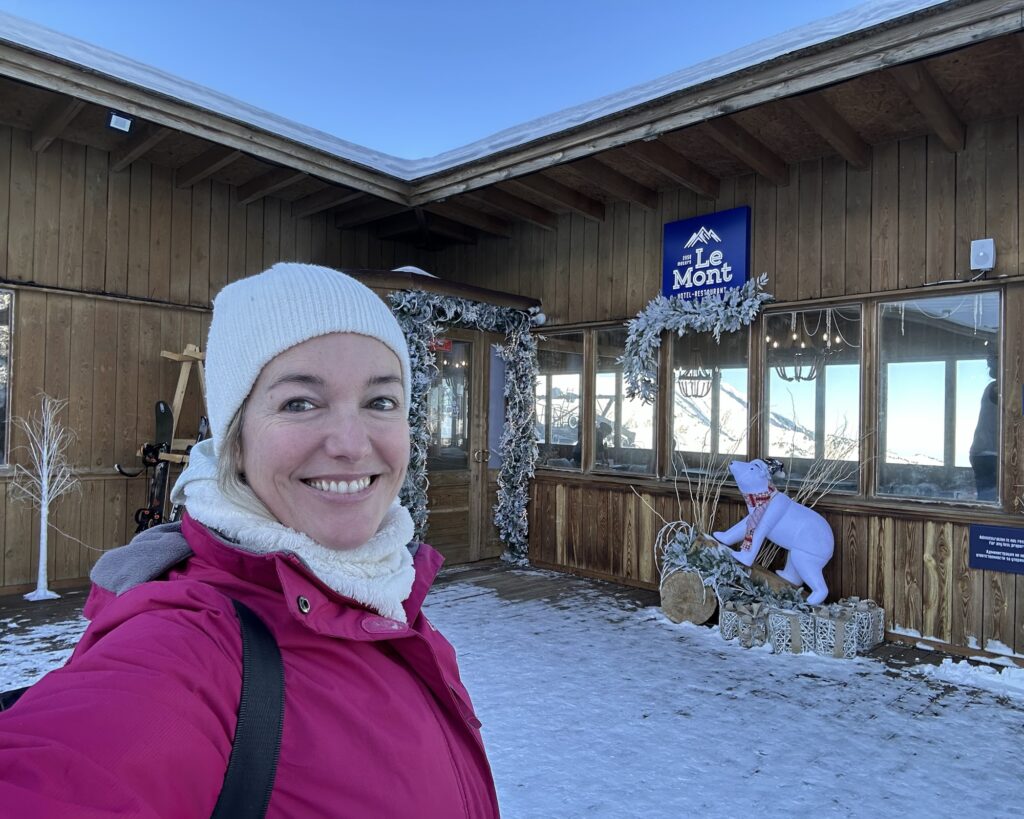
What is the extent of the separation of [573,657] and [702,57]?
3.64m

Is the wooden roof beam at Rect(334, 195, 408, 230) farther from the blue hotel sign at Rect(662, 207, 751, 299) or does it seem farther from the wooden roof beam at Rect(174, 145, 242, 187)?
the blue hotel sign at Rect(662, 207, 751, 299)

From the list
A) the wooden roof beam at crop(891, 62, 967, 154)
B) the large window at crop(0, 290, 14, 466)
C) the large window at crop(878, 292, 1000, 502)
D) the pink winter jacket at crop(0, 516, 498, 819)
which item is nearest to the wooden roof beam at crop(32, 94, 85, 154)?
the large window at crop(0, 290, 14, 466)

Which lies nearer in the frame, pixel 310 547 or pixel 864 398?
pixel 310 547

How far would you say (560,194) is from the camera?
229 inches

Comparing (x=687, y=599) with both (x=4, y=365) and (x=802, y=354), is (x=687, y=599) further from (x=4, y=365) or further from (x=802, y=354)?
(x=4, y=365)

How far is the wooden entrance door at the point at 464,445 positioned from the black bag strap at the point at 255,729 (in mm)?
5359

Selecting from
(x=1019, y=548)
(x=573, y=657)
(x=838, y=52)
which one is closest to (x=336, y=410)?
(x=573, y=657)

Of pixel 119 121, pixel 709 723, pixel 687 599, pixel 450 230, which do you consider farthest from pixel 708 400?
pixel 119 121

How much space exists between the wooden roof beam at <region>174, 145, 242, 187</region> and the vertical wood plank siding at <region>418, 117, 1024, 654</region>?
315 cm

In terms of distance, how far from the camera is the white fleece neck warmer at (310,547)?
0.89 m

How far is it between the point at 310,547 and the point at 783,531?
14.1 feet

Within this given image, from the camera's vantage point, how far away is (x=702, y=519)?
5230 mm

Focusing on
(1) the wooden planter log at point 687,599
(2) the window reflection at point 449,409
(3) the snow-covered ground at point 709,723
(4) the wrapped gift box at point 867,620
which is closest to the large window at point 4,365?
(3) the snow-covered ground at point 709,723

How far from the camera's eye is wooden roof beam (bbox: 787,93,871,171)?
409 centimetres
